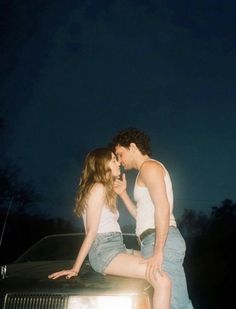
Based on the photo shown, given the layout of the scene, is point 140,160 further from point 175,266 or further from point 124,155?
point 175,266

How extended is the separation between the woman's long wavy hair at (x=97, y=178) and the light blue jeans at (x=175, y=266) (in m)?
0.48

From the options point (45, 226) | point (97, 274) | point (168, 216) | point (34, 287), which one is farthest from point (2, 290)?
point (45, 226)

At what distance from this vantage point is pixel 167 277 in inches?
128

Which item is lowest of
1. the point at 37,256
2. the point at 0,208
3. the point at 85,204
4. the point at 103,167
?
the point at 37,256

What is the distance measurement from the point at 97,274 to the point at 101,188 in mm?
668

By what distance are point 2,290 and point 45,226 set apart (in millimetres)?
37838

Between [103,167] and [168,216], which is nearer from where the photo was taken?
[168,216]

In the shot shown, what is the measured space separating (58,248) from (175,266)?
2.38 meters

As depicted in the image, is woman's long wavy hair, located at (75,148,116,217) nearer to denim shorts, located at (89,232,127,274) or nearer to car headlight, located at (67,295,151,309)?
denim shorts, located at (89,232,127,274)

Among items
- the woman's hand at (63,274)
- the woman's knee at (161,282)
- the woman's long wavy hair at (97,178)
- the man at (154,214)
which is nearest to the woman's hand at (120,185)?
the man at (154,214)

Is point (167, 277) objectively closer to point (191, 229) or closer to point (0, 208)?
point (0, 208)

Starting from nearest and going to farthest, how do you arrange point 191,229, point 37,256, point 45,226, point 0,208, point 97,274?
point 97,274
point 37,256
point 0,208
point 45,226
point 191,229

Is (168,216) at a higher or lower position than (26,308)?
higher

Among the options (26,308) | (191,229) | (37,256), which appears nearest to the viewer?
(26,308)
